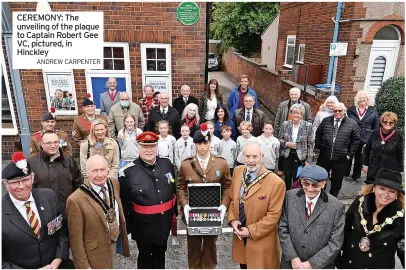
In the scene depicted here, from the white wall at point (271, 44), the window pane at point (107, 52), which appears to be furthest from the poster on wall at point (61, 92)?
the white wall at point (271, 44)

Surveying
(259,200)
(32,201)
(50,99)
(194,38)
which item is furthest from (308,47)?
(32,201)

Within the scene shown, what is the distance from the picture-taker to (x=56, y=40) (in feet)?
14.5

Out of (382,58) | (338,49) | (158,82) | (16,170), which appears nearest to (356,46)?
(382,58)

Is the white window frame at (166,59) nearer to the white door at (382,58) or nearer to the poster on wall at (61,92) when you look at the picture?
the poster on wall at (61,92)

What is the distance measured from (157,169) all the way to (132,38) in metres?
4.36

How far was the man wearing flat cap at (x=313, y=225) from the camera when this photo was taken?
284 centimetres

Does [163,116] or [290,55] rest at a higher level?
[290,55]

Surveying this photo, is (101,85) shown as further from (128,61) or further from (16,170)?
(16,170)

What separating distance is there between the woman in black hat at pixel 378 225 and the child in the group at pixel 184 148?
2.73 metres

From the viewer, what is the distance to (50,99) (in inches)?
283

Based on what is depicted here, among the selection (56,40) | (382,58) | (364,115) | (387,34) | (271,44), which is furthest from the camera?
(271,44)

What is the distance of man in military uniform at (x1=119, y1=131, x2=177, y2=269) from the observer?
336cm

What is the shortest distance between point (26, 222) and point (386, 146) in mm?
5151

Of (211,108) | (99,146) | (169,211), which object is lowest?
(169,211)
